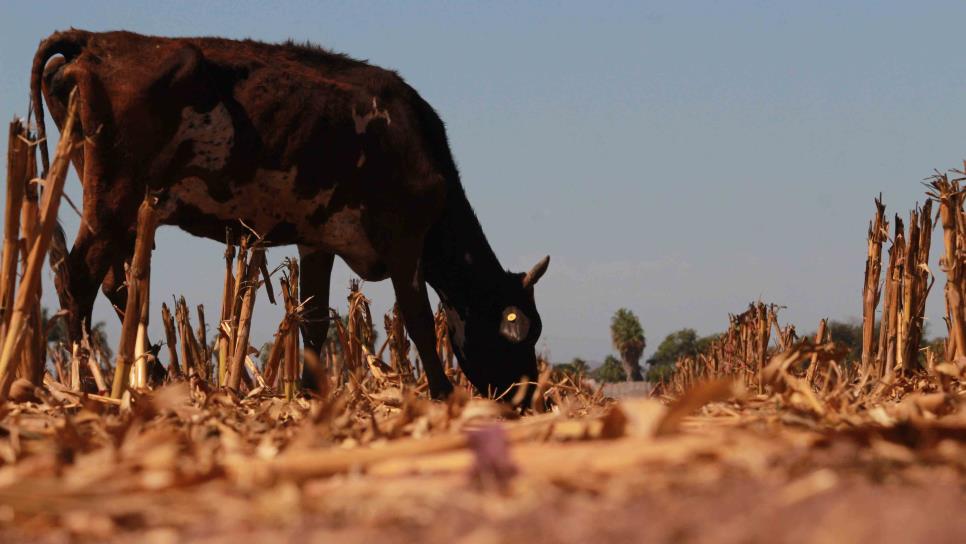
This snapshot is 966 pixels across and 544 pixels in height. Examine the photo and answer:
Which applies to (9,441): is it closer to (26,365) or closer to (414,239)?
(26,365)

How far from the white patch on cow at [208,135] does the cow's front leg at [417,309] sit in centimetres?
172

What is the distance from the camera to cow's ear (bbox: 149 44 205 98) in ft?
25.7

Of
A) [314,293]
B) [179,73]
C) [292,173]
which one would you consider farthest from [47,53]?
[314,293]

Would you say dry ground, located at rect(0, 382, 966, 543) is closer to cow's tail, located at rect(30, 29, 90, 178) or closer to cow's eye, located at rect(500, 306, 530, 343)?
cow's tail, located at rect(30, 29, 90, 178)

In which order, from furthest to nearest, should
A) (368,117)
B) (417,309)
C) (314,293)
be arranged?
Answer: (314,293) < (417,309) < (368,117)

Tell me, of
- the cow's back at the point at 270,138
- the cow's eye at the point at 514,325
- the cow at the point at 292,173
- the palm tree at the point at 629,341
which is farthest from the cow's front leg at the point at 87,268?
the palm tree at the point at 629,341

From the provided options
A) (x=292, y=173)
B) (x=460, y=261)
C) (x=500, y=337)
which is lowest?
(x=500, y=337)

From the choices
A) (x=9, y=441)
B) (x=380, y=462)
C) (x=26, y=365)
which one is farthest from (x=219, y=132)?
(x=380, y=462)

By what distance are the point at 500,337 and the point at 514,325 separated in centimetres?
16

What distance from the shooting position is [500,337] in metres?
9.95

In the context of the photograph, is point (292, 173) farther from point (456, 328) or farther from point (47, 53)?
point (456, 328)

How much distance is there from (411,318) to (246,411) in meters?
4.11

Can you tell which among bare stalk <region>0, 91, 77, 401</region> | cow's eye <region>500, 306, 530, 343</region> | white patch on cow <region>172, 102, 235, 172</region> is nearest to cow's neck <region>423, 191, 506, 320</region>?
cow's eye <region>500, 306, 530, 343</region>

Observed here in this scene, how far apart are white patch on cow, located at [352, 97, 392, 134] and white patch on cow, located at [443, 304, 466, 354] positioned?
6.26ft
